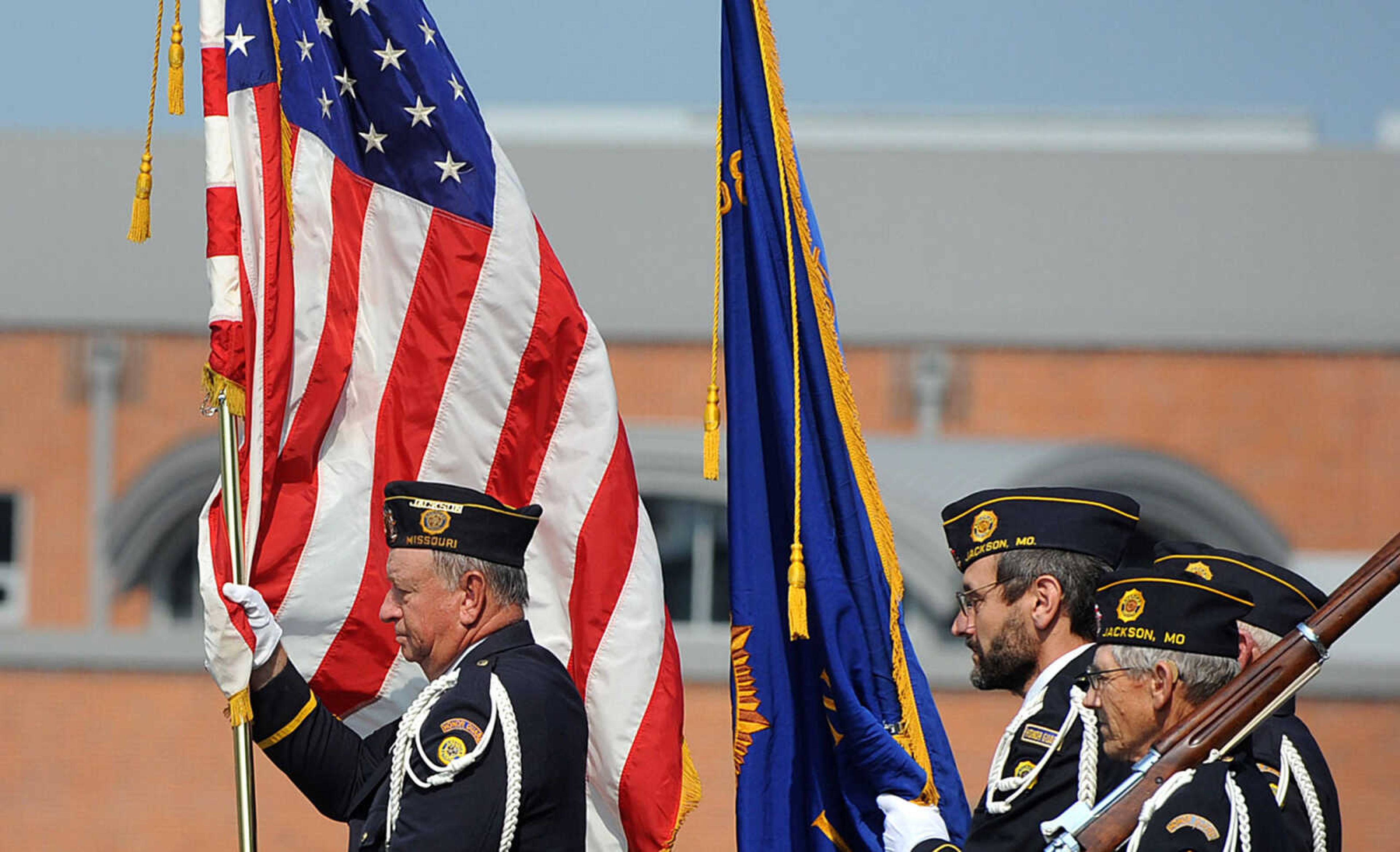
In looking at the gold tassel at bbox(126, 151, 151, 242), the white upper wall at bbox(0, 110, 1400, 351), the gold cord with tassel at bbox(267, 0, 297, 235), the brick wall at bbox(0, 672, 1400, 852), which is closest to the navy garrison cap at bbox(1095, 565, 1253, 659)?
the gold cord with tassel at bbox(267, 0, 297, 235)

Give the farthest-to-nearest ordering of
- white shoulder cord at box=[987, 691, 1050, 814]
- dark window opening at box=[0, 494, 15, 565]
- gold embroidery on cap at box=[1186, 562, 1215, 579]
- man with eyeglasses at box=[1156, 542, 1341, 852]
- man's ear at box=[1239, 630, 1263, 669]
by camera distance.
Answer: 1. dark window opening at box=[0, 494, 15, 565]
2. man's ear at box=[1239, 630, 1263, 669]
3. man with eyeglasses at box=[1156, 542, 1341, 852]
4. white shoulder cord at box=[987, 691, 1050, 814]
5. gold embroidery on cap at box=[1186, 562, 1215, 579]

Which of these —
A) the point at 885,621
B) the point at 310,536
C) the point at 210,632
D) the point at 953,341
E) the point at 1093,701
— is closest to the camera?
the point at 1093,701

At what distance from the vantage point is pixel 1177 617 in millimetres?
2906

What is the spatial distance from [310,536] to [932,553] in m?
10.5

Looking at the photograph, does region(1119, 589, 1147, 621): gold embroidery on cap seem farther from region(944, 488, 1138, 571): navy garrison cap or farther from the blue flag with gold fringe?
the blue flag with gold fringe

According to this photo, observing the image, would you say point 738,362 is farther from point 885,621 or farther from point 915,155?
point 915,155

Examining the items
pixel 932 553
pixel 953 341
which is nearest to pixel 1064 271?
pixel 953 341

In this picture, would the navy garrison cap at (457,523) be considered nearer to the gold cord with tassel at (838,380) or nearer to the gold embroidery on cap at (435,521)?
the gold embroidery on cap at (435,521)

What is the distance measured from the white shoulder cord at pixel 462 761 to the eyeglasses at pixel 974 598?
896 mm

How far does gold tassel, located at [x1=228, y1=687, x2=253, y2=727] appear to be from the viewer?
3.43 metres

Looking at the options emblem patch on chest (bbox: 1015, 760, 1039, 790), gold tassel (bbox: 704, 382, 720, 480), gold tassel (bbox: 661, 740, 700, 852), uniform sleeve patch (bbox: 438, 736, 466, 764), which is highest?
gold tassel (bbox: 704, 382, 720, 480)

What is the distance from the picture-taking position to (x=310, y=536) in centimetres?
394

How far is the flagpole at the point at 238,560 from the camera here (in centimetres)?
340

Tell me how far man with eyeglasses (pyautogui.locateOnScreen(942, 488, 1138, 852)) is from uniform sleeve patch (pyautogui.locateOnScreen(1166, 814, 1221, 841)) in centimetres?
32
